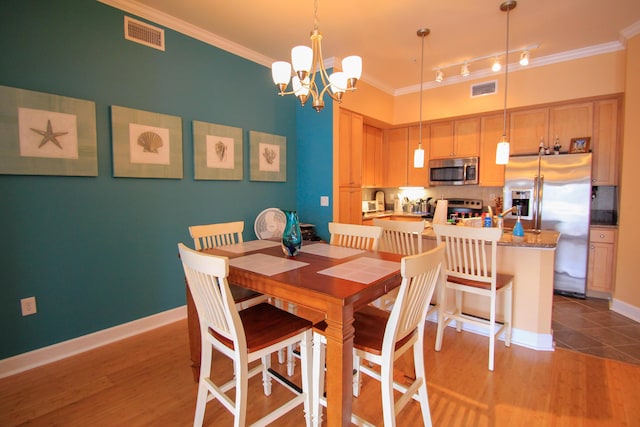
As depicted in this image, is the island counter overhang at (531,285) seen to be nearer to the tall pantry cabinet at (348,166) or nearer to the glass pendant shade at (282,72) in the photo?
the tall pantry cabinet at (348,166)

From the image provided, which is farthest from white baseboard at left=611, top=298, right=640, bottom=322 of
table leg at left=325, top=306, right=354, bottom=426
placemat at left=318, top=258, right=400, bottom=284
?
table leg at left=325, top=306, right=354, bottom=426

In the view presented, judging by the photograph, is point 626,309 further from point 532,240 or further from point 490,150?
point 490,150

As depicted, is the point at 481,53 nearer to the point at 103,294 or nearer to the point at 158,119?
the point at 158,119

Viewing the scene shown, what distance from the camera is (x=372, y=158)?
5.01 metres

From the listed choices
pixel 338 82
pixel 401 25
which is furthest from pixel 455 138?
pixel 338 82

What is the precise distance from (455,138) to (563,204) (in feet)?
5.36

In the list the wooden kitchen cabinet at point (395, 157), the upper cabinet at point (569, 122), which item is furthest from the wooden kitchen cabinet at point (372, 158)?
the upper cabinet at point (569, 122)

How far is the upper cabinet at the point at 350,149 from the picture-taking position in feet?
12.6

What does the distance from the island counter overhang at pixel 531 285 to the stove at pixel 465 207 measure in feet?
6.92

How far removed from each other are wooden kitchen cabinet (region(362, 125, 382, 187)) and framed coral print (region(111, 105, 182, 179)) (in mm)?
2790

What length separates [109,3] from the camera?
2.45 m

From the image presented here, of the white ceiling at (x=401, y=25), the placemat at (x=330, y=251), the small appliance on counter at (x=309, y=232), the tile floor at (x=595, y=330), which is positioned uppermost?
the white ceiling at (x=401, y=25)

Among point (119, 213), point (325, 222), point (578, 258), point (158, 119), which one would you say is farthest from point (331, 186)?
point (578, 258)

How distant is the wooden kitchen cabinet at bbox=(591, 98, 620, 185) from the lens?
11.6ft
